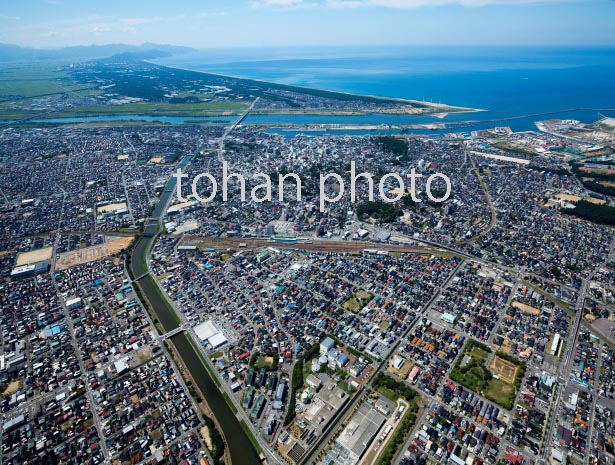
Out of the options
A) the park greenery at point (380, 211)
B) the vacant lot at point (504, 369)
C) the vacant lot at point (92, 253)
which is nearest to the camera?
the vacant lot at point (504, 369)

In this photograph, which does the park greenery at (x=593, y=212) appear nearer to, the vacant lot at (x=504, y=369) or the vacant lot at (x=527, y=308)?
the vacant lot at (x=527, y=308)

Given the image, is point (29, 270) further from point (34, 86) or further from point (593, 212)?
point (34, 86)

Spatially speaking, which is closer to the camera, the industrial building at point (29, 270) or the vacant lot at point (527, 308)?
the vacant lot at point (527, 308)

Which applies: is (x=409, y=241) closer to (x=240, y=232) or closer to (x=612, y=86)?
(x=240, y=232)

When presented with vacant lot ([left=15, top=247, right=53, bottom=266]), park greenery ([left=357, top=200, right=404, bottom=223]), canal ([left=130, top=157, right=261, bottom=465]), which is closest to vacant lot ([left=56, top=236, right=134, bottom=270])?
vacant lot ([left=15, top=247, right=53, bottom=266])

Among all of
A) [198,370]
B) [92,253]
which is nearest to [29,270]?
[92,253]

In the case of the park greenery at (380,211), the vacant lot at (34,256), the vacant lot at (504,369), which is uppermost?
the park greenery at (380,211)

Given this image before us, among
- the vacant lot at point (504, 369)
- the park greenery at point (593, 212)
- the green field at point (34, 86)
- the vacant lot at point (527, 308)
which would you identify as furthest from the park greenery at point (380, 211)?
the green field at point (34, 86)

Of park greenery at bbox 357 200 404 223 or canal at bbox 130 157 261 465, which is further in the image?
park greenery at bbox 357 200 404 223

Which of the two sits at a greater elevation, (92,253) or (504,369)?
(92,253)

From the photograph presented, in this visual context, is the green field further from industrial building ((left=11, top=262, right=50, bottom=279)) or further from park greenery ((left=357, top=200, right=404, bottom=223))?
park greenery ((left=357, top=200, right=404, bottom=223))
